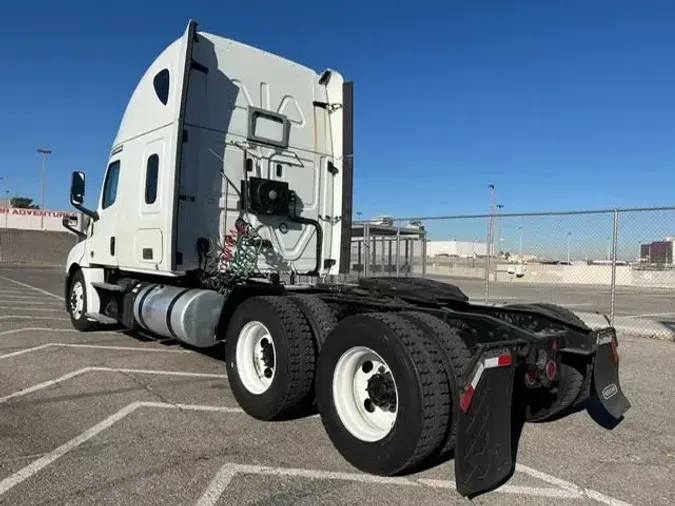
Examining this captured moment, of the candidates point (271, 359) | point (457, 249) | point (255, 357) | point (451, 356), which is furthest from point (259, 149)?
point (457, 249)

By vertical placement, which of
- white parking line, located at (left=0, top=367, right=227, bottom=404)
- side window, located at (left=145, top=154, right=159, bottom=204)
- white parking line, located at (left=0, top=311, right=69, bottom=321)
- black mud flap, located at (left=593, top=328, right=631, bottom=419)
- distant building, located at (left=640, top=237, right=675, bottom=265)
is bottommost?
white parking line, located at (left=0, top=367, right=227, bottom=404)

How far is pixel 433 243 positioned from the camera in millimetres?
13602

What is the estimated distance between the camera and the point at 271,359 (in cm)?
505

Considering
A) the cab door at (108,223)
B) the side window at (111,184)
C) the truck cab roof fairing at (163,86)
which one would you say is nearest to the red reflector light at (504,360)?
the truck cab roof fairing at (163,86)

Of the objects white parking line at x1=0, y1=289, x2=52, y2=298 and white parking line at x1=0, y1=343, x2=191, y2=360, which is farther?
white parking line at x1=0, y1=289, x2=52, y2=298

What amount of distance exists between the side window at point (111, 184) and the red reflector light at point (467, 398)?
6321mm

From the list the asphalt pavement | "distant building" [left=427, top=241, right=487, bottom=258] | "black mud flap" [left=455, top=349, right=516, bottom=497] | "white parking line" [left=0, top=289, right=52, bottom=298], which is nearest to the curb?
"distant building" [left=427, top=241, right=487, bottom=258]

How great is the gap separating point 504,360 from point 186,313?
385 cm

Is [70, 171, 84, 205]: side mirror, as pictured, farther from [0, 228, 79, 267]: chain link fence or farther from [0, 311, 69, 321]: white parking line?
[0, 228, 79, 267]: chain link fence

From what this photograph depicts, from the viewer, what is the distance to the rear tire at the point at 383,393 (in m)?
3.47

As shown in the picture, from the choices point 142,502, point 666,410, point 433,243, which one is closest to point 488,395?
point 142,502

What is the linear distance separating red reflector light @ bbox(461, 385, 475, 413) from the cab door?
5.98 m

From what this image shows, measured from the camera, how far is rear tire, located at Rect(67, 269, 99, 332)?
9062mm

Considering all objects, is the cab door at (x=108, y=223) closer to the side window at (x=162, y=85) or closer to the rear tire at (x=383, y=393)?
the side window at (x=162, y=85)
